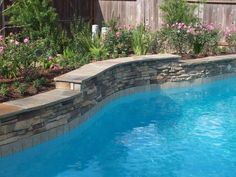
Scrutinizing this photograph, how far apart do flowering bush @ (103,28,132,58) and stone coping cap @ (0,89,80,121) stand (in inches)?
150

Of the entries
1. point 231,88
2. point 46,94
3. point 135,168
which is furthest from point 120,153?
point 231,88

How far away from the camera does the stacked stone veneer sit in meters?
5.73

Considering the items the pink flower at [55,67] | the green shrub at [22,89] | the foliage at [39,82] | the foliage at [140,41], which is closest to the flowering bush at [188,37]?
the foliage at [140,41]

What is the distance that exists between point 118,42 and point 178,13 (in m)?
2.69

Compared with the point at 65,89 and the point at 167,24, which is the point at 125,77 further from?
the point at 167,24

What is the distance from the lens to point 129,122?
26.0ft

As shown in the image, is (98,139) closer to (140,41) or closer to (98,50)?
(98,50)

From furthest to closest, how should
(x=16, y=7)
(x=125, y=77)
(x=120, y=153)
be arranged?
1. (x=16, y=7)
2. (x=125, y=77)
3. (x=120, y=153)

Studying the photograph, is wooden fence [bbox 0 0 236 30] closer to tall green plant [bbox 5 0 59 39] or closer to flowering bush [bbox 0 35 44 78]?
tall green plant [bbox 5 0 59 39]

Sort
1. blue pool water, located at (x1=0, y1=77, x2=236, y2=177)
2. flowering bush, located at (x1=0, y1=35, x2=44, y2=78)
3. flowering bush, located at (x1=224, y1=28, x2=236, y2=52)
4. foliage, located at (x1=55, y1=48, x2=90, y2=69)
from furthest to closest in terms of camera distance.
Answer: flowering bush, located at (x1=224, y1=28, x2=236, y2=52) < foliage, located at (x1=55, y1=48, x2=90, y2=69) < flowering bush, located at (x1=0, y1=35, x2=44, y2=78) < blue pool water, located at (x1=0, y1=77, x2=236, y2=177)

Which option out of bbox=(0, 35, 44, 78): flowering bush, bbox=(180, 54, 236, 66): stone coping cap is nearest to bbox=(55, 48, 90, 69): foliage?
bbox=(0, 35, 44, 78): flowering bush

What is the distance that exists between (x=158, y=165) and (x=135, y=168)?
0.35 m

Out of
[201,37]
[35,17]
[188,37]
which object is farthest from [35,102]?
[201,37]

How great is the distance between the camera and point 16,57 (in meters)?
7.60
